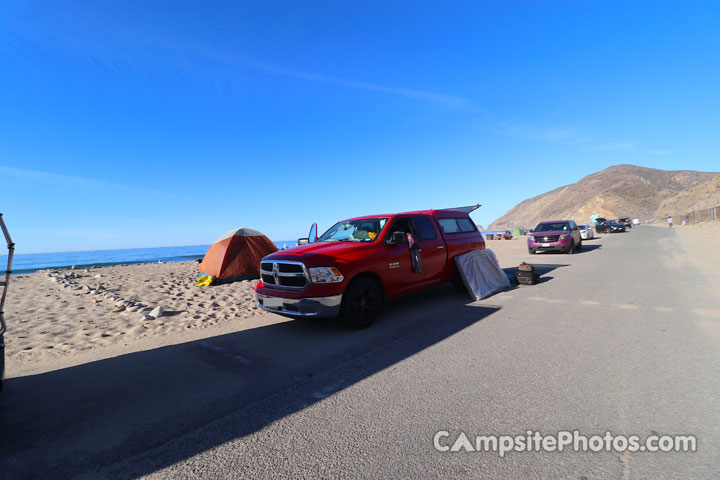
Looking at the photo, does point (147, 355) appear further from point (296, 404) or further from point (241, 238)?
point (241, 238)

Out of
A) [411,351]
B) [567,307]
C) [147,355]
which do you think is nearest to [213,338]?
[147,355]

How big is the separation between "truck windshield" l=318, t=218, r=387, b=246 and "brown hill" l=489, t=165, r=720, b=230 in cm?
8917

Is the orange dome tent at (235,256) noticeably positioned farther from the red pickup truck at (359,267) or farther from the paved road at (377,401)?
the paved road at (377,401)

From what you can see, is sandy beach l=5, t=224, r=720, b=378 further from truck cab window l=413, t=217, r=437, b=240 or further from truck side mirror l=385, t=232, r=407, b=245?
truck cab window l=413, t=217, r=437, b=240

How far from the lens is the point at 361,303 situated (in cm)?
546

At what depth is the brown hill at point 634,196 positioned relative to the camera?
3348 inches

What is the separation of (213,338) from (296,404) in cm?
291

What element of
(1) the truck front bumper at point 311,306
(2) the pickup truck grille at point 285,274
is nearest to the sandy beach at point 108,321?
(2) the pickup truck grille at point 285,274

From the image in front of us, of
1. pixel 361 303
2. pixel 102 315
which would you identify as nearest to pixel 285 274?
pixel 361 303

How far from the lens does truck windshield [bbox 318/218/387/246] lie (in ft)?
20.9

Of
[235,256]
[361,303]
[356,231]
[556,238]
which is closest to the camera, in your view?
[361,303]

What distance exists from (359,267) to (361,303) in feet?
2.00

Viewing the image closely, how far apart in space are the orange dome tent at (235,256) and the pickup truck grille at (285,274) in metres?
6.67

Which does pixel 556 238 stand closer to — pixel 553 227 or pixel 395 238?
pixel 553 227
